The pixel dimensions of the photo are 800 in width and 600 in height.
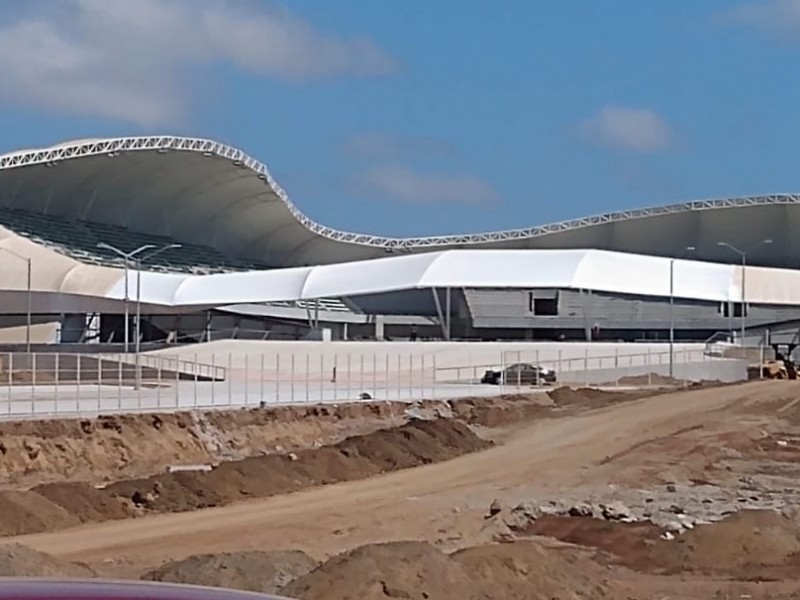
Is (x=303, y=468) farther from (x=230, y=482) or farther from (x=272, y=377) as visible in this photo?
(x=272, y=377)

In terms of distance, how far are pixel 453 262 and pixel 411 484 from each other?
78.1 meters

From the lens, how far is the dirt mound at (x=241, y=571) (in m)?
14.0

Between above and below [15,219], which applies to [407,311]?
below

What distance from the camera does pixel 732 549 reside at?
18859mm

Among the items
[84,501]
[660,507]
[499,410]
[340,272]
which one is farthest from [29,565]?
[340,272]

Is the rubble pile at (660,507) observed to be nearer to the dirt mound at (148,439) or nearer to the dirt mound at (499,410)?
the dirt mound at (148,439)

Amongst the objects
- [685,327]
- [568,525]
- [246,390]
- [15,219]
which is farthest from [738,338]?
[568,525]

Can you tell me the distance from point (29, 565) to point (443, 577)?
13.9 feet

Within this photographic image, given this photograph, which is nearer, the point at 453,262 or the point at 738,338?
the point at 738,338

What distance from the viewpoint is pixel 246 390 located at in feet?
176

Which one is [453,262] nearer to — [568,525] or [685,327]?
[685,327]

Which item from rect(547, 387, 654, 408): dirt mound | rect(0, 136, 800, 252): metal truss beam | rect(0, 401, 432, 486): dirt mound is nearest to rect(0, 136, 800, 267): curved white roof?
rect(0, 136, 800, 252): metal truss beam

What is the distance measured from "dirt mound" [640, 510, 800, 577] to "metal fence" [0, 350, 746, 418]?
71.3ft

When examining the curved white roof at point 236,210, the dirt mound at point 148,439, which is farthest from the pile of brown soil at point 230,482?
the curved white roof at point 236,210
